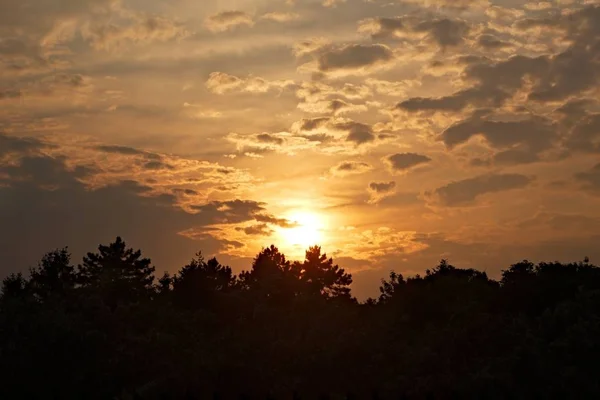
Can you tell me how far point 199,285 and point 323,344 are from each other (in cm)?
3245

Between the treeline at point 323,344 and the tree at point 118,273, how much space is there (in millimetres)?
2106

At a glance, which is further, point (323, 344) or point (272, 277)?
point (272, 277)

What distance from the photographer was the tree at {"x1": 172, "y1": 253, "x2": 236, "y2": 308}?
300 feet

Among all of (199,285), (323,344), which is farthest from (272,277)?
(323,344)

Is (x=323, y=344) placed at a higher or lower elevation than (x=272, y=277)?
lower

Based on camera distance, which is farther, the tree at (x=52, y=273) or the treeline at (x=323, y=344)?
the tree at (x=52, y=273)

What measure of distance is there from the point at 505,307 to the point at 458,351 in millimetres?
11388

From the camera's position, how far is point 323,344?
6712 centimetres

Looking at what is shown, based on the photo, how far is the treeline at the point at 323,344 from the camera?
4944cm

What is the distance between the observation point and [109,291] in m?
86.0

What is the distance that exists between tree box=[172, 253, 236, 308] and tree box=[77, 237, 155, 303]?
3.82m

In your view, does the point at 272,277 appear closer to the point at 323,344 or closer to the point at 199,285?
the point at 199,285

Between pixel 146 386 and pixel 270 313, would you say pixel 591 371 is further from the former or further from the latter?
pixel 270 313

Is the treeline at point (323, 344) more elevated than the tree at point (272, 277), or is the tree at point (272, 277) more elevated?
the tree at point (272, 277)
